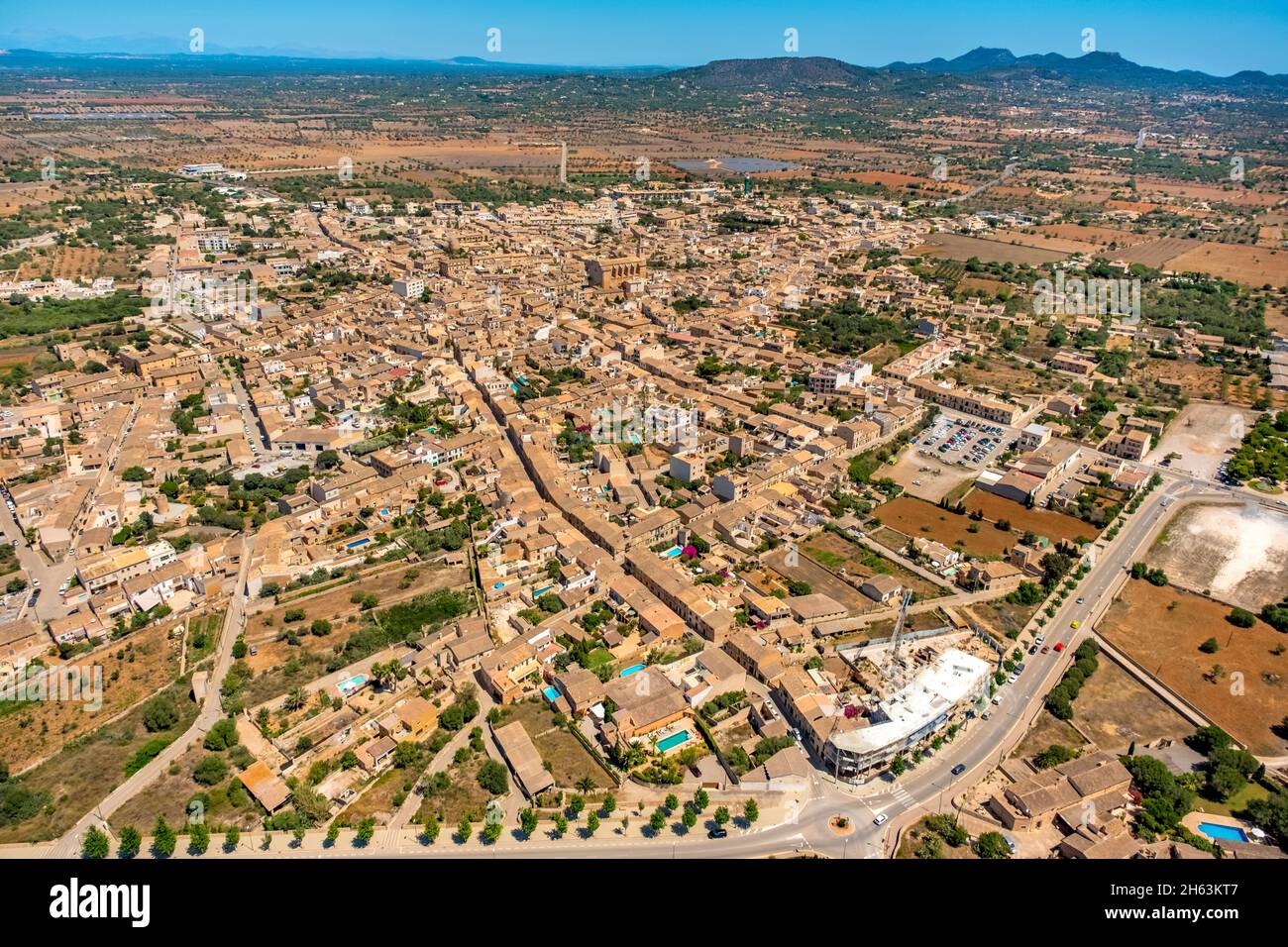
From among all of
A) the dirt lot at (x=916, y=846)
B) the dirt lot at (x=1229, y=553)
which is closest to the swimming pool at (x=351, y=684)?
the dirt lot at (x=916, y=846)

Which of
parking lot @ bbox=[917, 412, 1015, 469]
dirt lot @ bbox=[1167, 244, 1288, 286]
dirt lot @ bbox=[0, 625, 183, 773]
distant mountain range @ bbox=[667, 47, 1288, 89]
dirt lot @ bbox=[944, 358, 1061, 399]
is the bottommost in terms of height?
dirt lot @ bbox=[0, 625, 183, 773]

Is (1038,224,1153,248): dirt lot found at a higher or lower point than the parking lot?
higher

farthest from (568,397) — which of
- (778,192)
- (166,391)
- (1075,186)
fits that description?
(1075,186)

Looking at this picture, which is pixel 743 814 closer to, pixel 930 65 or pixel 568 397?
pixel 568 397

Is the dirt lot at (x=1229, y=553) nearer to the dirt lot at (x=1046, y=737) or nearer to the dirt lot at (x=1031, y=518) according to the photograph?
the dirt lot at (x=1031, y=518)

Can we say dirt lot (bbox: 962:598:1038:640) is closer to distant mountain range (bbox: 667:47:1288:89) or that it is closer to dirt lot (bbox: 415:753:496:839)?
dirt lot (bbox: 415:753:496:839)

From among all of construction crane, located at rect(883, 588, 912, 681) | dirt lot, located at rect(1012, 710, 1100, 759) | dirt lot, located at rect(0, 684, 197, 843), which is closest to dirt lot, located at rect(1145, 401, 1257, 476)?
construction crane, located at rect(883, 588, 912, 681)

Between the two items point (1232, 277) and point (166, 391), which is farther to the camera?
point (1232, 277)
